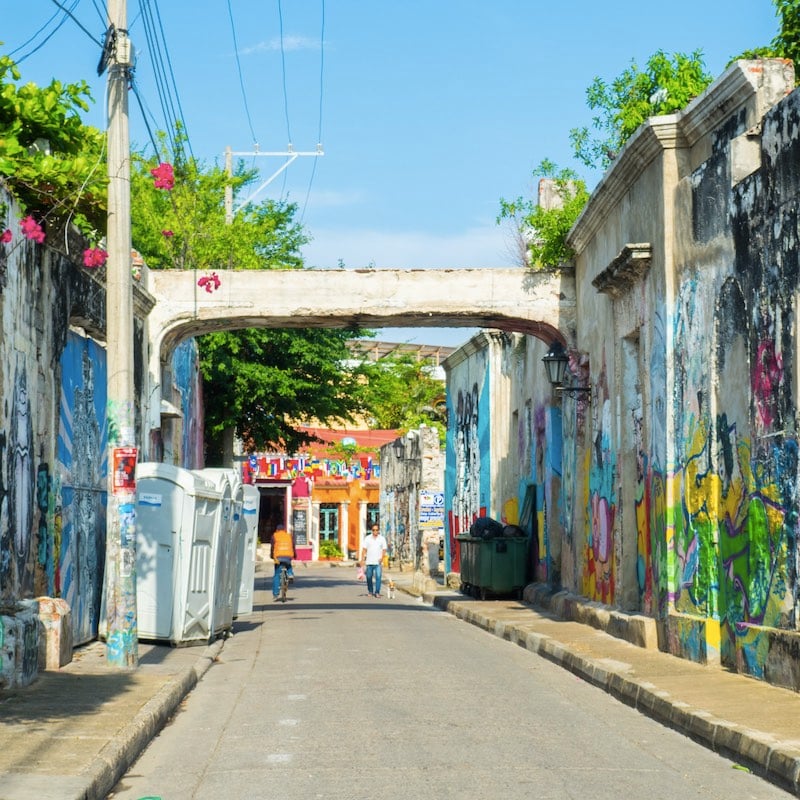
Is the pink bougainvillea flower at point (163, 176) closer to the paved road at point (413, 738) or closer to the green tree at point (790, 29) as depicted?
the paved road at point (413, 738)

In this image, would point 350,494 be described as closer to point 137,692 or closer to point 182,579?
point 182,579

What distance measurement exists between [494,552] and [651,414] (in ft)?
33.9

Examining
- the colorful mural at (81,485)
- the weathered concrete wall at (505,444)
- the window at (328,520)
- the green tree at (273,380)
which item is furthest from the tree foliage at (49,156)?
the window at (328,520)

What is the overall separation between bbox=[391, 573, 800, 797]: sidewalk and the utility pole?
4.72 m

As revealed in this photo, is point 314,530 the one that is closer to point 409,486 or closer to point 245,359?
point 409,486

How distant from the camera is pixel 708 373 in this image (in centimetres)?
1457

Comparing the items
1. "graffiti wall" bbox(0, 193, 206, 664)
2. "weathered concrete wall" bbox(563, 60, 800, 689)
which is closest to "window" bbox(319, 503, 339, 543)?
"weathered concrete wall" bbox(563, 60, 800, 689)

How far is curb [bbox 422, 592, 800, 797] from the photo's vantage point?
27.1 feet

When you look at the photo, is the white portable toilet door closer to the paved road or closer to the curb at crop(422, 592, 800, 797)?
the paved road

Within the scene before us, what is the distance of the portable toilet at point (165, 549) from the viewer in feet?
54.7

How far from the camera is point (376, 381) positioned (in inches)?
1438

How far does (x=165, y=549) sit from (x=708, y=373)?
22.0 ft

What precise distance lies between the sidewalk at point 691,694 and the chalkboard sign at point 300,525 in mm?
43947

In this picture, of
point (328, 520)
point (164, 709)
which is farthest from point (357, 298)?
point (328, 520)
